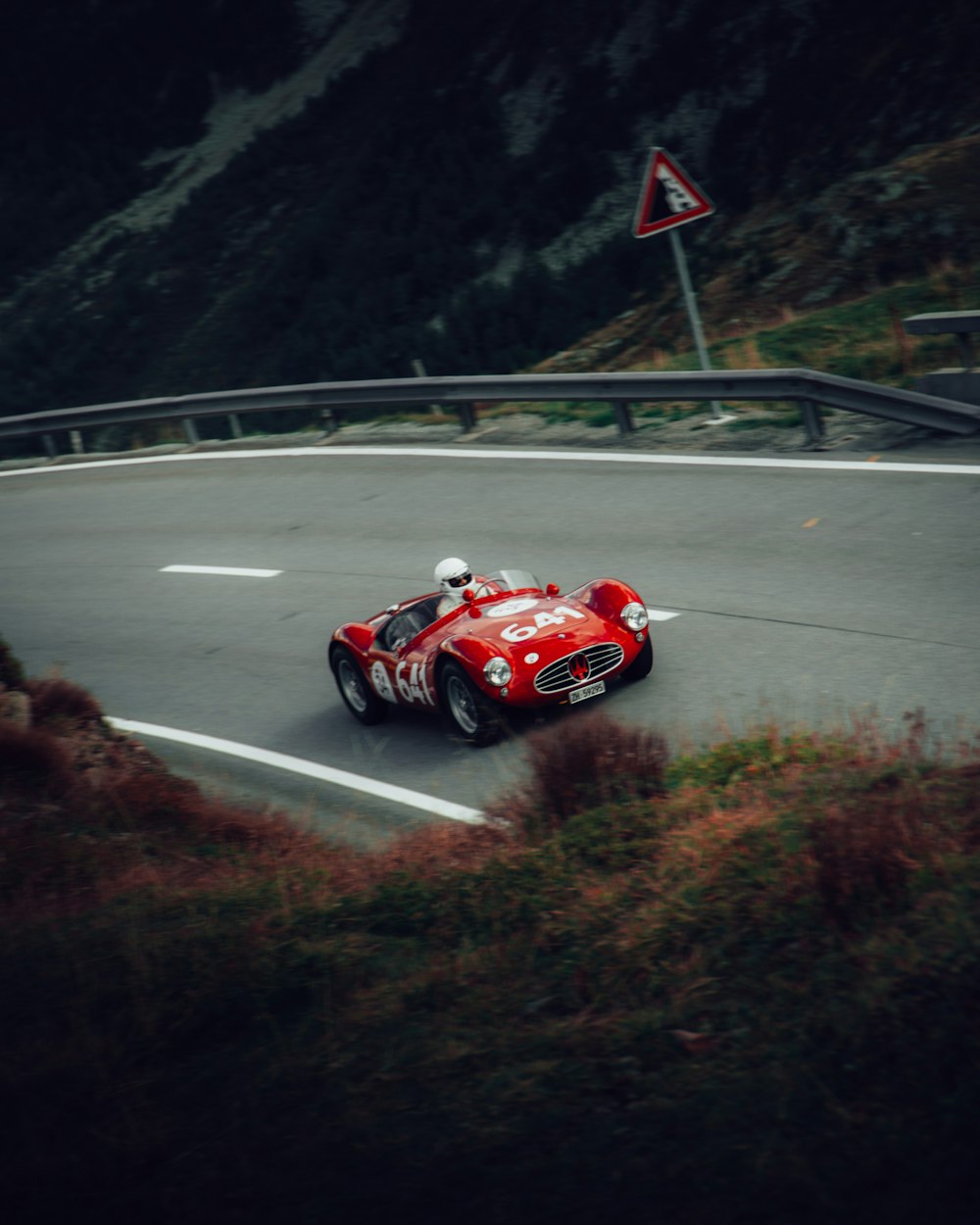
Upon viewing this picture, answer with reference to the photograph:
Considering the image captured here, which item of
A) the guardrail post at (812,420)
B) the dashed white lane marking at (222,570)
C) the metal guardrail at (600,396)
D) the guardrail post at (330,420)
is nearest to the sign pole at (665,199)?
the metal guardrail at (600,396)

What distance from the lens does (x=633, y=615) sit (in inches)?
406

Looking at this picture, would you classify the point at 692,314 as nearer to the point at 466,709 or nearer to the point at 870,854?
the point at 466,709

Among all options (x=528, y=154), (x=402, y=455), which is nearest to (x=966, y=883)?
(x=402, y=455)

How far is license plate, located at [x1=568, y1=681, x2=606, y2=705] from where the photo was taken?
1004 centimetres

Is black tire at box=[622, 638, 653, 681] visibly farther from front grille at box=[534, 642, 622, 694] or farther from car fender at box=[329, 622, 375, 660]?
car fender at box=[329, 622, 375, 660]

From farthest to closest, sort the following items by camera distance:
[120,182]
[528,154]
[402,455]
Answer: [120,182], [528,154], [402,455]

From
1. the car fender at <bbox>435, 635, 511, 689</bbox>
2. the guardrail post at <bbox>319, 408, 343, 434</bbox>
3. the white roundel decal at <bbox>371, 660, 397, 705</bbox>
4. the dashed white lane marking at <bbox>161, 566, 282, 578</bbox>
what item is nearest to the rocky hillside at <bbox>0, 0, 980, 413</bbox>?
the guardrail post at <bbox>319, 408, 343, 434</bbox>

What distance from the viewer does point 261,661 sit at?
13.1m

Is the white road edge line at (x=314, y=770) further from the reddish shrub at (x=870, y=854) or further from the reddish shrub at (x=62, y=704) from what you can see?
the reddish shrub at (x=870, y=854)

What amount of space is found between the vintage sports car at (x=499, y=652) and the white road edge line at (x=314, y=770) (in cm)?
80

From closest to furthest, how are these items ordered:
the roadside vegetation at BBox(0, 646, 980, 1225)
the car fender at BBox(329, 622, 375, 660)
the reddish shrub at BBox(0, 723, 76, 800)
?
the roadside vegetation at BBox(0, 646, 980, 1225) < the reddish shrub at BBox(0, 723, 76, 800) < the car fender at BBox(329, 622, 375, 660)

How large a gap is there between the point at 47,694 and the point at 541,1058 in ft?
20.7

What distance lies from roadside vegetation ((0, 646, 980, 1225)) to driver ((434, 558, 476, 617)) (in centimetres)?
283

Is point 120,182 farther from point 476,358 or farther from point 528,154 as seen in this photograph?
point 476,358
